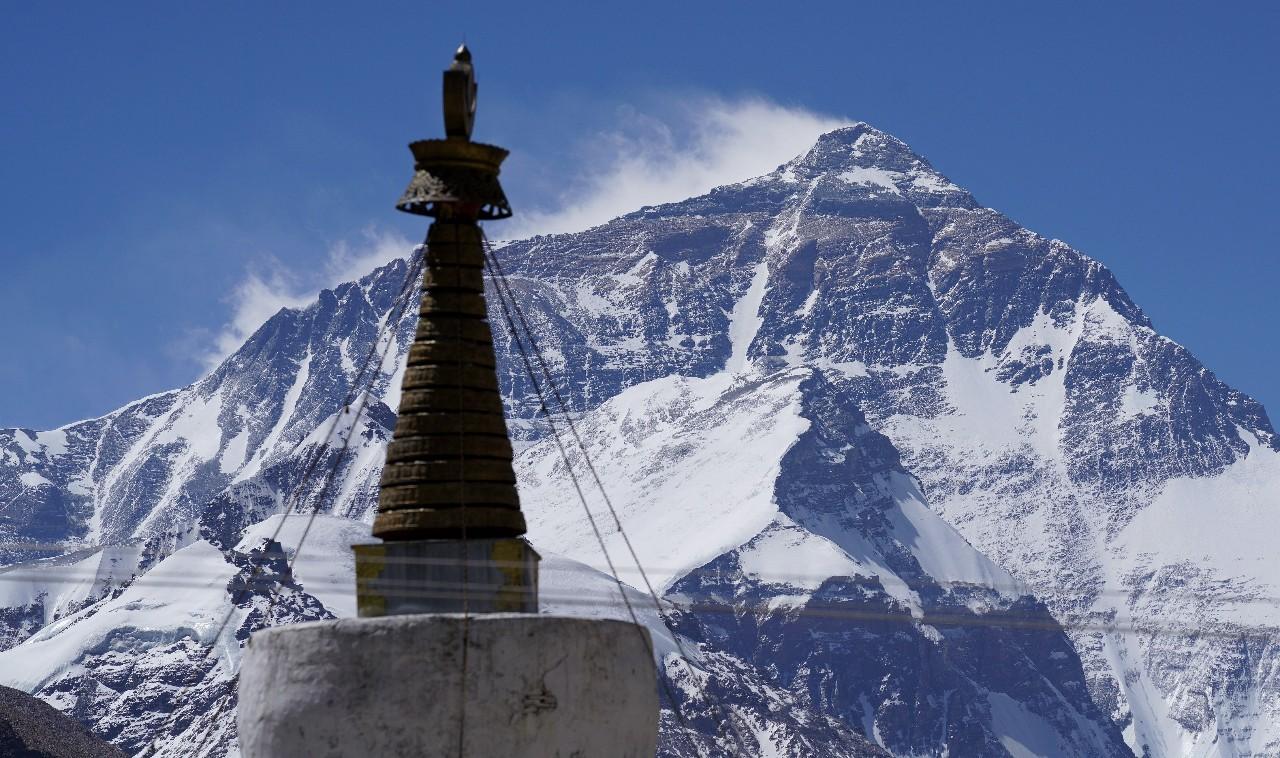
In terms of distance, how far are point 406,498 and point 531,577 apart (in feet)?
4.43

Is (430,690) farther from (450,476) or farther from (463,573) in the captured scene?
(450,476)

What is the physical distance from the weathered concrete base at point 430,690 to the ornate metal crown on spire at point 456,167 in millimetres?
4326

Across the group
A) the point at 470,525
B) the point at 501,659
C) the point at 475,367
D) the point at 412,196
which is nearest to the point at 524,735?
the point at 501,659

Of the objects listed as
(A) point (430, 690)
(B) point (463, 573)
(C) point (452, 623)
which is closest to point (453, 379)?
(B) point (463, 573)

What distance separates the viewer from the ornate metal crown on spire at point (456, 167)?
946 inches

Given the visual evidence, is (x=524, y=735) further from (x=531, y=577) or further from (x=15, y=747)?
(x=15, y=747)

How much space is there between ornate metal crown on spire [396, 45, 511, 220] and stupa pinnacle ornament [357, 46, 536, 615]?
27cm

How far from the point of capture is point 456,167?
79.5 ft

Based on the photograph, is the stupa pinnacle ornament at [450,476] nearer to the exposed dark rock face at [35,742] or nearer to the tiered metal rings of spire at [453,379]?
the tiered metal rings of spire at [453,379]

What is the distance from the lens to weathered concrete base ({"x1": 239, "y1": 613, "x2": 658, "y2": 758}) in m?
21.5

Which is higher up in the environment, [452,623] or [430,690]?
[452,623]

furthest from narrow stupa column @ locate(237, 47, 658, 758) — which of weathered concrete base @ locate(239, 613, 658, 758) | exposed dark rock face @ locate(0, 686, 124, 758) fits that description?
exposed dark rock face @ locate(0, 686, 124, 758)

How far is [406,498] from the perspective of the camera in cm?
2273

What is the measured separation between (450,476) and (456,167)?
3.25 metres
